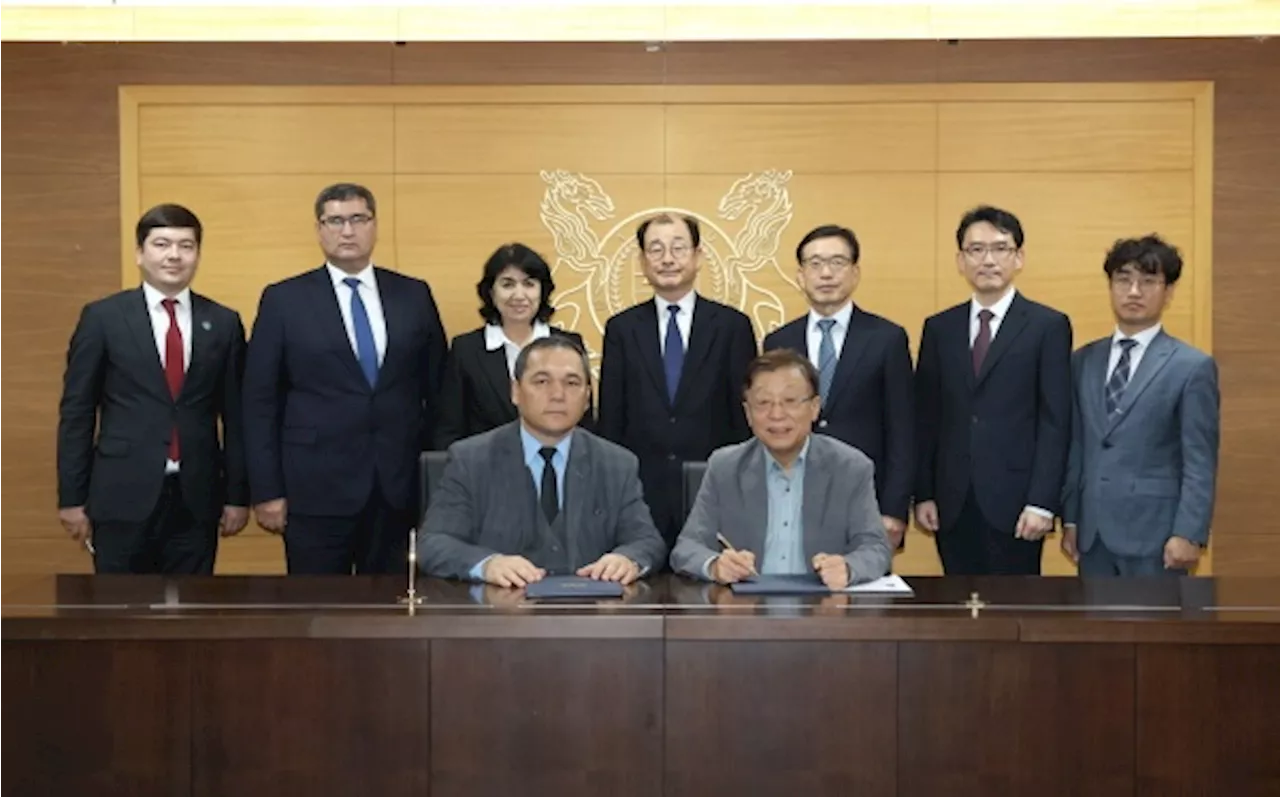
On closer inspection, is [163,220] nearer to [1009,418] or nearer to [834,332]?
[834,332]

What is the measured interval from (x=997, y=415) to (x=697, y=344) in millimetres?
890

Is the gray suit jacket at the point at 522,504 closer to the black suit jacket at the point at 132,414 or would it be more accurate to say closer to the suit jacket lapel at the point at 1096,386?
the black suit jacket at the point at 132,414

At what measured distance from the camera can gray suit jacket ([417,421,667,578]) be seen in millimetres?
3781

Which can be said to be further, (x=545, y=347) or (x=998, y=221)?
(x=998, y=221)

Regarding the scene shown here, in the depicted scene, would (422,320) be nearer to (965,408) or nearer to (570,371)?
(570,371)

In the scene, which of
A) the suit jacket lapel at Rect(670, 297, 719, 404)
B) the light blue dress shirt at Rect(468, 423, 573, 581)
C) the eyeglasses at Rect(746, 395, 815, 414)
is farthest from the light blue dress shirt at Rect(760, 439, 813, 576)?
the suit jacket lapel at Rect(670, 297, 719, 404)

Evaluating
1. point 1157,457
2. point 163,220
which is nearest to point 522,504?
point 163,220

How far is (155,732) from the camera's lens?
3.01 m

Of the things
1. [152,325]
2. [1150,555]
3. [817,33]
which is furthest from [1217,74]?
[152,325]

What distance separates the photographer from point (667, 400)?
4.80 m

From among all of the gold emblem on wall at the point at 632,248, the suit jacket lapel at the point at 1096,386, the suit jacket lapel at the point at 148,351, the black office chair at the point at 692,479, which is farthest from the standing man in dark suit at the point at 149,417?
the suit jacket lapel at the point at 1096,386

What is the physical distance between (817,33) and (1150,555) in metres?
2.51

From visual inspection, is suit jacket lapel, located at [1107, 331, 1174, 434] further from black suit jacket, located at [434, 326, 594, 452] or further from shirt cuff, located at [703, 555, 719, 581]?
black suit jacket, located at [434, 326, 594, 452]

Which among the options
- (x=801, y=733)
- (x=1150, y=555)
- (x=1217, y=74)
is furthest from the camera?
(x=1217, y=74)
